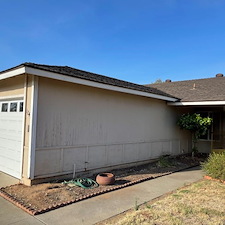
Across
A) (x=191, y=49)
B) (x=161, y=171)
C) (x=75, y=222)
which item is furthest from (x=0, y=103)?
(x=191, y=49)

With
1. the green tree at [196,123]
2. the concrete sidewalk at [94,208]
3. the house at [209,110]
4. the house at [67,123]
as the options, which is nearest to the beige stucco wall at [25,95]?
the house at [67,123]

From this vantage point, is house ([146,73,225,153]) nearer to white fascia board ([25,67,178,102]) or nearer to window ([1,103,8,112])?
white fascia board ([25,67,178,102])

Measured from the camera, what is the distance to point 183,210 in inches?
144

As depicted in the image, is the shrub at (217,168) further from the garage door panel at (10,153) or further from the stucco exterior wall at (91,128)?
the garage door panel at (10,153)

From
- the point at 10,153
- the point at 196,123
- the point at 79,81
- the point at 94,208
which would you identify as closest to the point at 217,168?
the point at 196,123

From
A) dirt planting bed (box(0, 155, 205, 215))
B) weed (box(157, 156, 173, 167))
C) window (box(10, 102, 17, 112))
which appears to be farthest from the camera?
weed (box(157, 156, 173, 167))

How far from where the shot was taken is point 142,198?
14.4 feet

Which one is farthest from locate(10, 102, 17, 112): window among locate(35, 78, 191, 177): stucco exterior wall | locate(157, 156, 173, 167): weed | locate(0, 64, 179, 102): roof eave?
locate(157, 156, 173, 167): weed

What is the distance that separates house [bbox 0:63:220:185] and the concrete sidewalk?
1.50 m

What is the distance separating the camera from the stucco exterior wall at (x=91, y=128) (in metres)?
5.09

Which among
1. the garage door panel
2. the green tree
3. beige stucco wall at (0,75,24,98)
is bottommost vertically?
the garage door panel

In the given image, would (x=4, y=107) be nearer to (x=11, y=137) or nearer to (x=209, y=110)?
(x=11, y=137)

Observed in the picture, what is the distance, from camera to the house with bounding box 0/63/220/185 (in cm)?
489

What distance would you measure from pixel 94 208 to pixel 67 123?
2.55 meters
